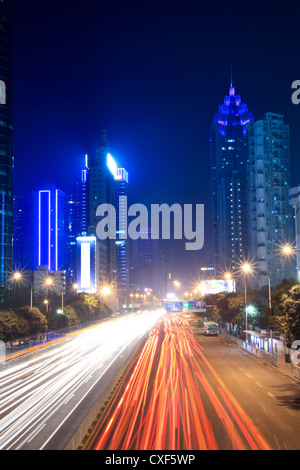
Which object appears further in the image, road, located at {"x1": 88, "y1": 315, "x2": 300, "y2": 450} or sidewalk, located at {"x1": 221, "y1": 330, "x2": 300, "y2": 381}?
sidewalk, located at {"x1": 221, "y1": 330, "x2": 300, "y2": 381}

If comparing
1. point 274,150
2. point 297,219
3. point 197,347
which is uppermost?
point 274,150

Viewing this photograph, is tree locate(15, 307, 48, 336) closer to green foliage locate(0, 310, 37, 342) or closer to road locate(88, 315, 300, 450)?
green foliage locate(0, 310, 37, 342)

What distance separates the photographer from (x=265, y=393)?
26297 mm

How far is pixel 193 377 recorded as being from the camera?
102 feet

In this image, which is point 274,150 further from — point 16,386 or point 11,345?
point 16,386

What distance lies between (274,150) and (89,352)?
377 ft

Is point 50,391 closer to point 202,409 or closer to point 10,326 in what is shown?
point 202,409

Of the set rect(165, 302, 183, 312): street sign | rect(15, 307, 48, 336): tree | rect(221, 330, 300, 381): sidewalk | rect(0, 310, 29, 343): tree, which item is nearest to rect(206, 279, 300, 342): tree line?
rect(221, 330, 300, 381): sidewalk

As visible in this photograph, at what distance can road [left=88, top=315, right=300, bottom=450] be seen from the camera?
16406 millimetres

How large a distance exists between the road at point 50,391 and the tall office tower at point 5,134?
3129 inches

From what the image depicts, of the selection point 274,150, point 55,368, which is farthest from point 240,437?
point 274,150

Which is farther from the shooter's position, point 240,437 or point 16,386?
point 16,386

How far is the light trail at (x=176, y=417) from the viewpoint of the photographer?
635 inches

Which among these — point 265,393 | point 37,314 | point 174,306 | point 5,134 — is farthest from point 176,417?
point 5,134
